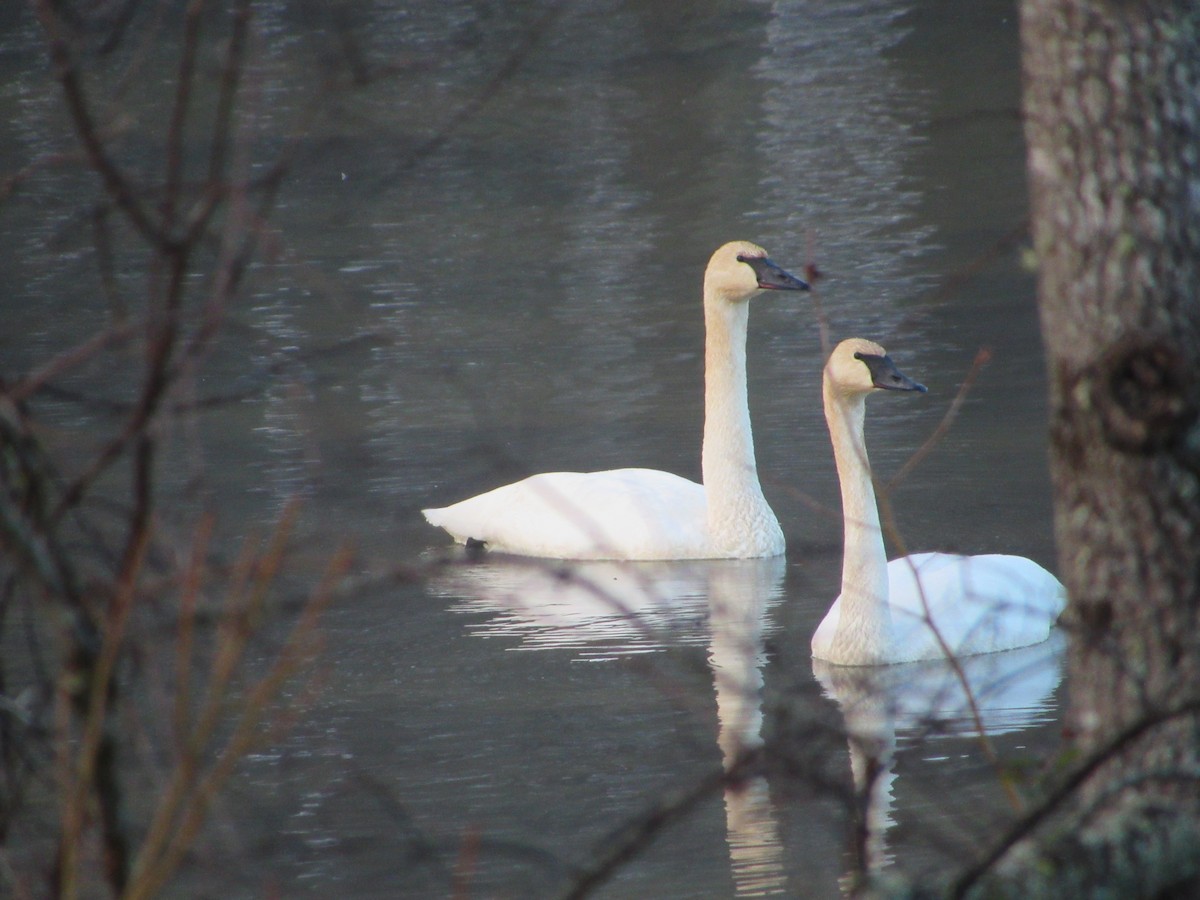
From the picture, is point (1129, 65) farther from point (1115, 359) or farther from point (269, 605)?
point (269, 605)

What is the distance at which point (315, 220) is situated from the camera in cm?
1817

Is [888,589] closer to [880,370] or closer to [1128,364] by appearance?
[880,370]

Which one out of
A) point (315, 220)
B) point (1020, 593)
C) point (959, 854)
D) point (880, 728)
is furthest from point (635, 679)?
point (315, 220)

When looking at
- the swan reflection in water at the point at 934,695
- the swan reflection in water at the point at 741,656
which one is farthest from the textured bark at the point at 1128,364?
the swan reflection in water at the point at 934,695

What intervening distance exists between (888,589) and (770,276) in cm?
230

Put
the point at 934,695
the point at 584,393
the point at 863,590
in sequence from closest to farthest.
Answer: the point at 934,695
the point at 863,590
the point at 584,393

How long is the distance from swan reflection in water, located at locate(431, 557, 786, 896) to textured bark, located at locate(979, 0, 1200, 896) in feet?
8.33

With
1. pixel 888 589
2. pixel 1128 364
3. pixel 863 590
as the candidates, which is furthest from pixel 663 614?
pixel 1128 364

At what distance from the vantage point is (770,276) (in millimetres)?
9258

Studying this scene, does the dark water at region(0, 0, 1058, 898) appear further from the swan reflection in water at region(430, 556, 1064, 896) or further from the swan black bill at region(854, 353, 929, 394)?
the swan black bill at region(854, 353, 929, 394)

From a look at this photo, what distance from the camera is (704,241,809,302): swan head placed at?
9250mm

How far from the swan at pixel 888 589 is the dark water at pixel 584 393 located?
258 mm

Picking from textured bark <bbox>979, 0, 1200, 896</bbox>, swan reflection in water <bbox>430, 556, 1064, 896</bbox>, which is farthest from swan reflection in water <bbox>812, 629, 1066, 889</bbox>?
textured bark <bbox>979, 0, 1200, 896</bbox>

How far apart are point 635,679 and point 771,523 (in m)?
2.35
